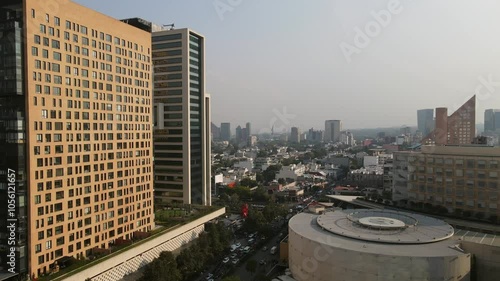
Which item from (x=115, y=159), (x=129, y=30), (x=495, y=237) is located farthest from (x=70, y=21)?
(x=495, y=237)

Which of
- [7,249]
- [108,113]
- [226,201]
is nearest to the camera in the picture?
[7,249]

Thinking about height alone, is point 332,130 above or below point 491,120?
below

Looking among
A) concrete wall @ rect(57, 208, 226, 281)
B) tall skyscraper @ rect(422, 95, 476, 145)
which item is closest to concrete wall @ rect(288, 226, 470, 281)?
concrete wall @ rect(57, 208, 226, 281)

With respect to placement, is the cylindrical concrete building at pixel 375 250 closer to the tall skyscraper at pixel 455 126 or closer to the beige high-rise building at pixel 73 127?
the beige high-rise building at pixel 73 127

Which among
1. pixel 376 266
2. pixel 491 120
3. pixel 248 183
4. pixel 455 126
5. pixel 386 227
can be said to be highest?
pixel 491 120

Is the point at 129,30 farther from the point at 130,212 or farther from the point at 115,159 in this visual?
the point at 130,212

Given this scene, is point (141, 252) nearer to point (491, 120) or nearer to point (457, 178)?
point (457, 178)

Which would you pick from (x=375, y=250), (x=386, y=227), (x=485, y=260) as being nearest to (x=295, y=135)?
(x=386, y=227)
